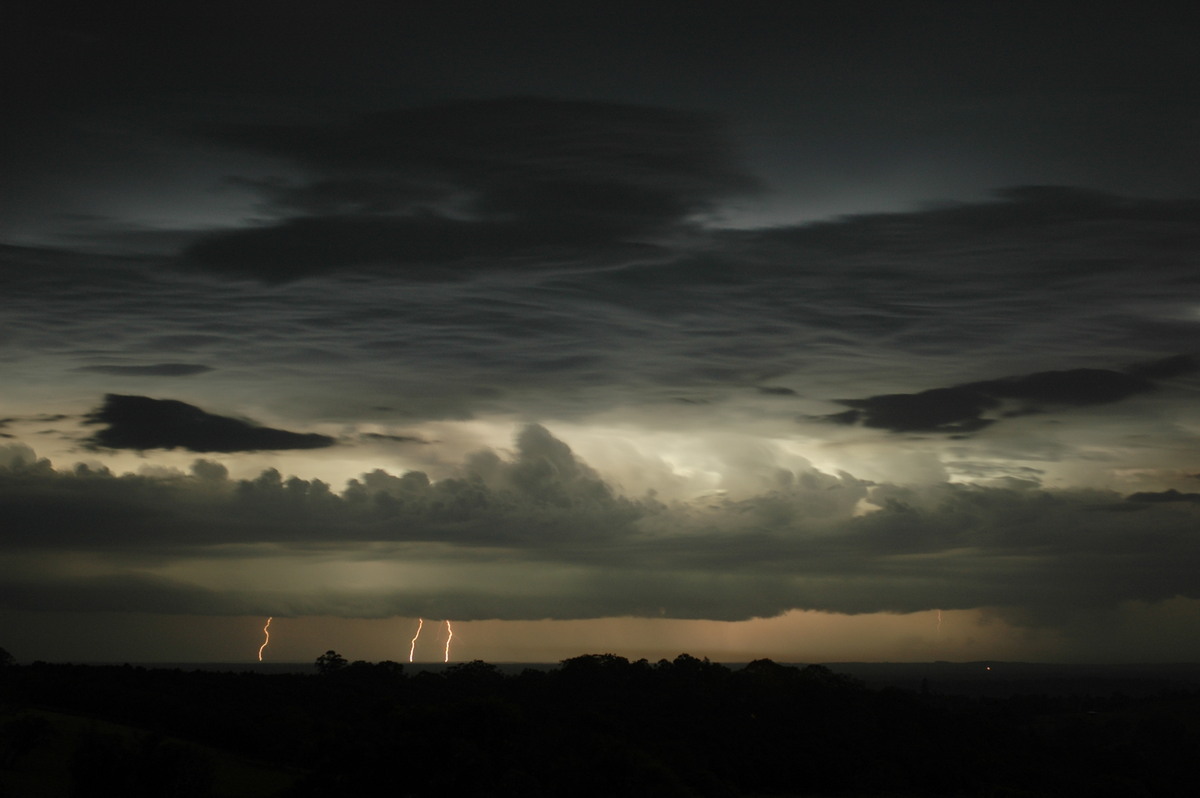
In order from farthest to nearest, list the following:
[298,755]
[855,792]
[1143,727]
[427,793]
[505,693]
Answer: [1143,727] → [505,693] → [855,792] → [298,755] → [427,793]

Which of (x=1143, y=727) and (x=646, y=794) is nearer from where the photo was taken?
(x=646, y=794)

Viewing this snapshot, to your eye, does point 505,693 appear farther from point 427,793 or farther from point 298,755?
point 427,793

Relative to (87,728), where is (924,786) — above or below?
below

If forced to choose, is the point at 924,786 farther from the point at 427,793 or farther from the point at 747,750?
the point at 427,793

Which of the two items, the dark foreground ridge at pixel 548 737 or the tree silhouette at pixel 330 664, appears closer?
the dark foreground ridge at pixel 548 737

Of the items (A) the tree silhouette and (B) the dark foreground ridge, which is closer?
(B) the dark foreground ridge

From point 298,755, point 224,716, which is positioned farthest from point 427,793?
point 224,716

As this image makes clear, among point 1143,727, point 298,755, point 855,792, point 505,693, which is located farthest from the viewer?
point 1143,727
